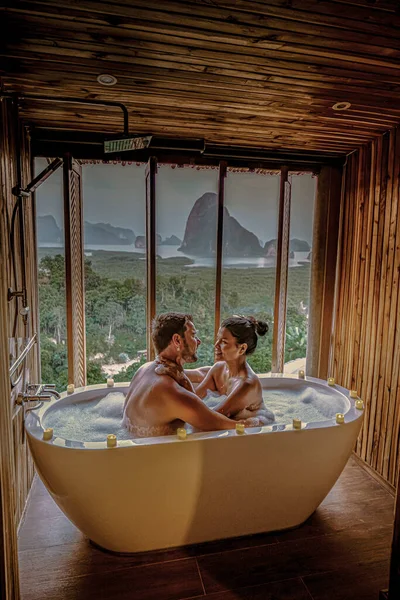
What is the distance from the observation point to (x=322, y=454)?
6.59ft

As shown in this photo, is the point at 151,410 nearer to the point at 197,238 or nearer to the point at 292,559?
the point at 292,559

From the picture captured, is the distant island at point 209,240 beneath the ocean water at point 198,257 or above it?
above

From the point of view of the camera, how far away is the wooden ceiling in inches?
52.8

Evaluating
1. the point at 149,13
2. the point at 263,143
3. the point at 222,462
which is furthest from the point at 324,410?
the point at 149,13

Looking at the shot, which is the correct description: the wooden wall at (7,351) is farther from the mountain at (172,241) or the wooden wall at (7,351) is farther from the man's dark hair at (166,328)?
the mountain at (172,241)

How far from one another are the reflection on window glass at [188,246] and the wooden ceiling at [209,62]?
3.83ft

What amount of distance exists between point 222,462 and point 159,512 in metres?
0.41

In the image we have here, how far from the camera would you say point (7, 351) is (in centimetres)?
135

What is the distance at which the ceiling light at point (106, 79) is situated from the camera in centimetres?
180

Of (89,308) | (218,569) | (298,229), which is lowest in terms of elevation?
(218,569)

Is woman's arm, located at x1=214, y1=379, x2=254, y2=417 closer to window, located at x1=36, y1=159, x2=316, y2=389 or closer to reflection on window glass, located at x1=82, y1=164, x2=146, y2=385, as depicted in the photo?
window, located at x1=36, y1=159, x2=316, y2=389

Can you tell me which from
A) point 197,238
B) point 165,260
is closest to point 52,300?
point 165,260

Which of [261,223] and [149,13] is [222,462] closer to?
[149,13]

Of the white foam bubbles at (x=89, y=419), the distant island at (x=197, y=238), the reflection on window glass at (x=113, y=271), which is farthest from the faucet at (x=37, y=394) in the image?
the distant island at (x=197, y=238)
